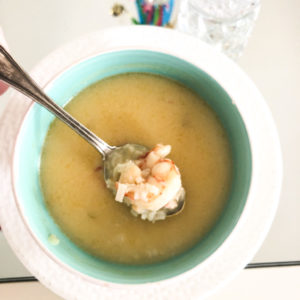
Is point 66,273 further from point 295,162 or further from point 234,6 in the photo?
point 234,6

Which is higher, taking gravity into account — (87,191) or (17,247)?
(87,191)

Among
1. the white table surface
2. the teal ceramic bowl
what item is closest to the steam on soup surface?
the teal ceramic bowl

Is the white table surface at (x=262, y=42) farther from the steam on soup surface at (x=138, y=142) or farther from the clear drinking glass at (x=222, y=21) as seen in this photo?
the steam on soup surface at (x=138, y=142)

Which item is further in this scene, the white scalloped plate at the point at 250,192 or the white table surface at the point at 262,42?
the white table surface at the point at 262,42

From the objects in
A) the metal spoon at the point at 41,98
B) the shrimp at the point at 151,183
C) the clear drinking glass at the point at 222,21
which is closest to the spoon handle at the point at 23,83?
the metal spoon at the point at 41,98

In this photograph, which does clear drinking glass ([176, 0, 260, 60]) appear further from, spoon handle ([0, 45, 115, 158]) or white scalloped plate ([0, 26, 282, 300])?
spoon handle ([0, 45, 115, 158])

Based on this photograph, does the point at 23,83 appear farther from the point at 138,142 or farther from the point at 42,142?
the point at 138,142

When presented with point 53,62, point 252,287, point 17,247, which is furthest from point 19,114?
point 252,287
